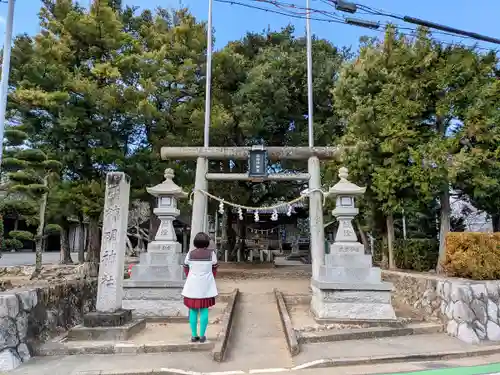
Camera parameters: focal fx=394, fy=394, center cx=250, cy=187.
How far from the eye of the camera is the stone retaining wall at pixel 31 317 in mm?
5246

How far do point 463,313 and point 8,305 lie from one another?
710 centimetres

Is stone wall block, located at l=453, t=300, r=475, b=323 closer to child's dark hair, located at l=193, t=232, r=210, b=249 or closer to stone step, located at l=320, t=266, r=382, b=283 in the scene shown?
stone step, located at l=320, t=266, r=382, b=283

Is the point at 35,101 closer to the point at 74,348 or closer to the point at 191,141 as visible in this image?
the point at 191,141

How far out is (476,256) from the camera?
7.73 m

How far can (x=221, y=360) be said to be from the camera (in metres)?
5.54

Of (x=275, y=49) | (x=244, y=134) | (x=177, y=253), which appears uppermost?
(x=275, y=49)

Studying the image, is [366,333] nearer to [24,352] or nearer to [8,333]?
[24,352]

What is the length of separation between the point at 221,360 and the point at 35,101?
9916 millimetres

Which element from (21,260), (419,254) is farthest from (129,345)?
(21,260)

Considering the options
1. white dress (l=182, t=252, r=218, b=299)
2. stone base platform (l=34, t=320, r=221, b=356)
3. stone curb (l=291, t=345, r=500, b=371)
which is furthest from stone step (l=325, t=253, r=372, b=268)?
white dress (l=182, t=252, r=218, b=299)

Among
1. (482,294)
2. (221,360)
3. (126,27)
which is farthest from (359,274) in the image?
(126,27)

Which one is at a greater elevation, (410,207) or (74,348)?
(410,207)

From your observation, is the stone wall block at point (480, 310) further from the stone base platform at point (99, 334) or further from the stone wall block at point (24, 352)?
the stone wall block at point (24, 352)

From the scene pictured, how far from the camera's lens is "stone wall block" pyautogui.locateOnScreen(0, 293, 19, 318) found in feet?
17.2
